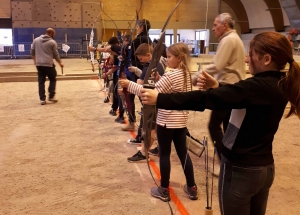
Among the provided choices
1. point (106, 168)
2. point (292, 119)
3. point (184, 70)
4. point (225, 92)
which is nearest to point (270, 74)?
point (225, 92)

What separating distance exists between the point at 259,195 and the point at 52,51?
5.64 meters

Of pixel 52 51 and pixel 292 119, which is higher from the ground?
pixel 52 51

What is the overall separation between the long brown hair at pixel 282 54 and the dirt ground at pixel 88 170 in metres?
1.42

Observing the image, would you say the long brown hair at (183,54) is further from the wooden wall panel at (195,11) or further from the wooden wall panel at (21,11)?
the wooden wall panel at (195,11)

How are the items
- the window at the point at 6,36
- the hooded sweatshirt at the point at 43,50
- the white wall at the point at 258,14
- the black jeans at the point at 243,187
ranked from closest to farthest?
the black jeans at the point at 243,187 → the hooded sweatshirt at the point at 43,50 → the window at the point at 6,36 → the white wall at the point at 258,14

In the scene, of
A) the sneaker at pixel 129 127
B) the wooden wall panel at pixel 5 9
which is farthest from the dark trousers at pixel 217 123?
the wooden wall panel at pixel 5 9

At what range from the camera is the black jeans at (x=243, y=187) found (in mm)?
1343

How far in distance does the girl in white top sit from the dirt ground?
0.40 feet

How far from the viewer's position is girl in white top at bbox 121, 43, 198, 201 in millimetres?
2240

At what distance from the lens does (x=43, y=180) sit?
3014 millimetres

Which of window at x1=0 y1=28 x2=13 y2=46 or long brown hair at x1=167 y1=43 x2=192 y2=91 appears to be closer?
long brown hair at x1=167 y1=43 x2=192 y2=91

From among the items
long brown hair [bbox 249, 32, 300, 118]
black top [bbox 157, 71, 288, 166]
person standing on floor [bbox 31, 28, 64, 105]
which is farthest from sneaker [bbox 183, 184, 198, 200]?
person standing on floor [bbox 31, 28, 64, 105]

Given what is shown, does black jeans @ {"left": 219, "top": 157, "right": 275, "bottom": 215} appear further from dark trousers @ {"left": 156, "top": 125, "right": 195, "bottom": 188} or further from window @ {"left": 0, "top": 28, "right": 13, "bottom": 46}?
window @ {"left": 0, "top": 28, "right": 13, "bottom": 46}

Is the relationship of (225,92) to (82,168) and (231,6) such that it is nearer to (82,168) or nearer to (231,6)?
(82,168)
